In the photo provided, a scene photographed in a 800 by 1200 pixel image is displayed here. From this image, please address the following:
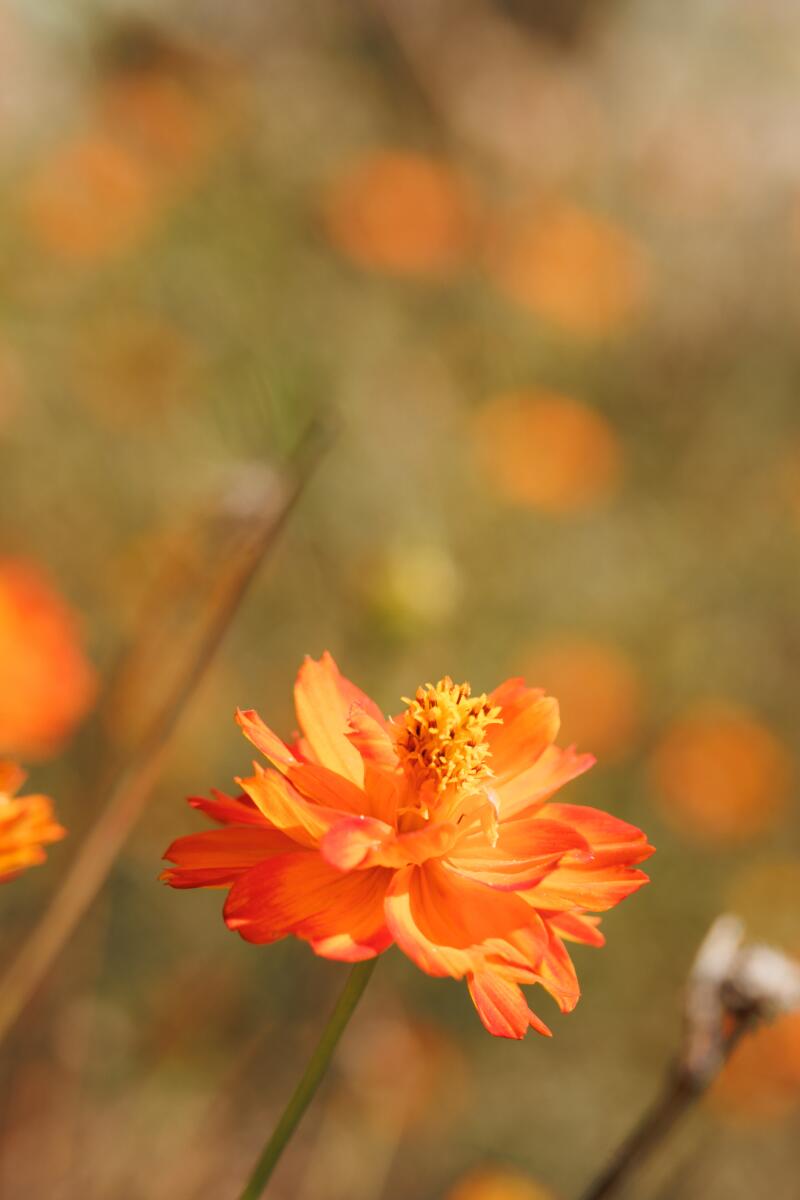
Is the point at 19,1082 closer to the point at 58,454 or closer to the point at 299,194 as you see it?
the point at 58,454

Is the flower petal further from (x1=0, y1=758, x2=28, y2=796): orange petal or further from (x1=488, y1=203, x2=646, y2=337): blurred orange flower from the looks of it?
(x1=488, y1=203, x2=646, y2=337): blurred orange flower

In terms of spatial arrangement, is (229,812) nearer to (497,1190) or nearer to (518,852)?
(518,852)

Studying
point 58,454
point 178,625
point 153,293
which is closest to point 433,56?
point 153,293

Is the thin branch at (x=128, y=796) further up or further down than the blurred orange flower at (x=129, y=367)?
further down

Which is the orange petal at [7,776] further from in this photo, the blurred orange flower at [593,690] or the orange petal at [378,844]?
the blurred orange flower at [593,690]

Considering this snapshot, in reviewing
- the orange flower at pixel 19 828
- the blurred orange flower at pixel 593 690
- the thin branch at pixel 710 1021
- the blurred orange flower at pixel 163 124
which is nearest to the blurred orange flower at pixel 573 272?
the blurred orange flower at pixel 163 124

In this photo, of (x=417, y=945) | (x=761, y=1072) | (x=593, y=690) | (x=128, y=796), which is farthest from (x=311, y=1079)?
(x=593, y=690)
